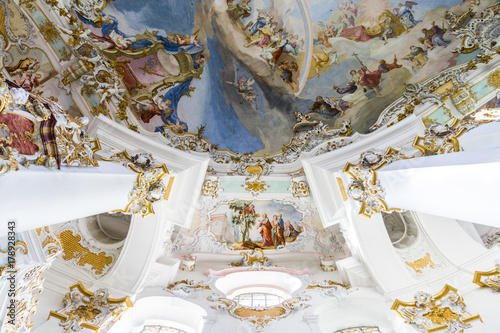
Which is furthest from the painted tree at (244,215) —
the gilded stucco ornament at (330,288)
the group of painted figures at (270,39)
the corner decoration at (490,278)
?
the corner decoration at (490,278)

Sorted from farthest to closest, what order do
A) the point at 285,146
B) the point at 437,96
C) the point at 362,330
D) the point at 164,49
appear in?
the point at 285,146 < the point at 164,49 < the point at 437,96 < the point at 362,330

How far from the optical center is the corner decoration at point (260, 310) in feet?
23.6

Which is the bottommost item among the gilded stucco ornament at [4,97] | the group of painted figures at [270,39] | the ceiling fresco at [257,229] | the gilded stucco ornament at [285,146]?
the gilded stucco ornament at [4,97]

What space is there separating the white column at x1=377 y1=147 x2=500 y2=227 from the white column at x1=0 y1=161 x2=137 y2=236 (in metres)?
4.09

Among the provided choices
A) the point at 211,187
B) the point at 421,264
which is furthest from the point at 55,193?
the point at 421,264

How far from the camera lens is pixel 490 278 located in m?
6.14

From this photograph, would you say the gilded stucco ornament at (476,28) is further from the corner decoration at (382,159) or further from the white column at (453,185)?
the white column at (453,185)

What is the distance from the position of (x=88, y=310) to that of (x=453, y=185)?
21.8ft

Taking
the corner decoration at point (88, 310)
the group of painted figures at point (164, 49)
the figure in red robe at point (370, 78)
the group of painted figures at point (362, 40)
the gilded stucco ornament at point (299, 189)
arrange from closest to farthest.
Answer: the corner decoration at point (88, 310) → the group of painted figures at point (164, 49) → the group of painted figures at point (362, 40) → the figure in red robe at point (370, 78) → the gilded stucco ornament at point (299, 189)

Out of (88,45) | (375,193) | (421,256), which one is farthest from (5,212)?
(421,256)

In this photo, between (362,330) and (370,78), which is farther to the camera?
(370,78)

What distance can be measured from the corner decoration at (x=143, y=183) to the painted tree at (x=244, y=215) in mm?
4112

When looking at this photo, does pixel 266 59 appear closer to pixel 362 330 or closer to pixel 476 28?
pixel 476 28

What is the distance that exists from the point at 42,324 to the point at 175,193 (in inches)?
152
